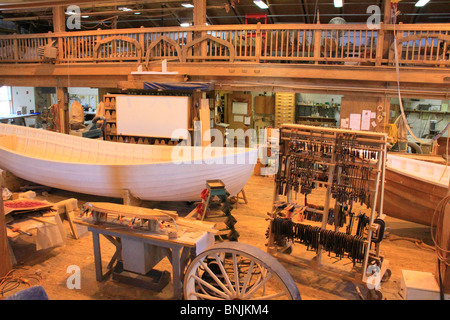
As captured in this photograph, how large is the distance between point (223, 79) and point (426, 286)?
6724 millimetres

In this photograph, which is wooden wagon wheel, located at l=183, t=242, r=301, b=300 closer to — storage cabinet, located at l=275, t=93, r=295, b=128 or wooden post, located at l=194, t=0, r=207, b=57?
wooden post, located at l=194, t=0, r=207, b=57

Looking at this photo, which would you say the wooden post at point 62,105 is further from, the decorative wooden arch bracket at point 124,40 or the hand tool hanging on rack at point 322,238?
the hand tool hanging on rack at point 322,238

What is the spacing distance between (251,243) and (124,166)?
96.0 inches

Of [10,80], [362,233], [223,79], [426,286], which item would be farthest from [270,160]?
[10,80]

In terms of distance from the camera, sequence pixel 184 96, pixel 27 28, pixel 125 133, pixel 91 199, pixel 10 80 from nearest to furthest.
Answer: pixel 91 199, pixel 184 96, pixel 125 133, pixel 10 80, pixel 27 28

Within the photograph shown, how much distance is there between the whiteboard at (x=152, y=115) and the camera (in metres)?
8.87

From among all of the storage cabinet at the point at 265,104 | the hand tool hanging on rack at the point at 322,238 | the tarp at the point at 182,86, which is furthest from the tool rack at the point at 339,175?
the storage cabinet at the point at 265,104

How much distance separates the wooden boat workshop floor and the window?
13300mm

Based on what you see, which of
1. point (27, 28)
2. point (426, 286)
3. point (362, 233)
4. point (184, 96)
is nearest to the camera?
point (426, 286)

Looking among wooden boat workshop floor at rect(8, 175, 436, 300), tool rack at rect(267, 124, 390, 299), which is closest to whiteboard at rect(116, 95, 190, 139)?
wooden boat workshop floor at rect(8, 175, 436, 300)

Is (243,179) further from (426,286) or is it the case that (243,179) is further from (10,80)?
(10,80)

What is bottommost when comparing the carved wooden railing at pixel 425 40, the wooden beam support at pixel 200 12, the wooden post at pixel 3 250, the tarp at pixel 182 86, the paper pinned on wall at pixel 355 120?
the wooden post at pixel 3 250

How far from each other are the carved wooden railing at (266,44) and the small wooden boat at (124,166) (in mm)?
3062

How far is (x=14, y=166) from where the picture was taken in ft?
24.1
